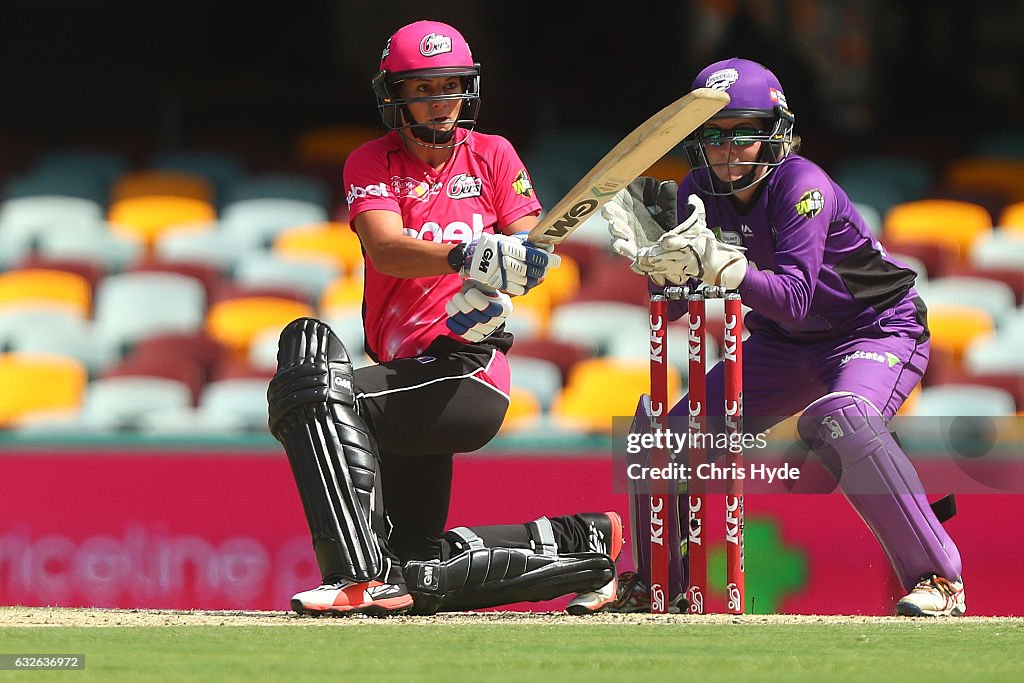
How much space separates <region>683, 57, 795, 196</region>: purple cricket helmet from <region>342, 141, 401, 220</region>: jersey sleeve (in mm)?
911

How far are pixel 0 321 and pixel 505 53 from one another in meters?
3.59

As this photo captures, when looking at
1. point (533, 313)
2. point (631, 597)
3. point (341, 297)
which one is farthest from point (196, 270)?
point (631, 597)

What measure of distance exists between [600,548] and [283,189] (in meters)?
4.91

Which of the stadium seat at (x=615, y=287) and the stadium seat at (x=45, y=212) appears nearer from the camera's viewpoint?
the stadium seat at (x=615, y=287)

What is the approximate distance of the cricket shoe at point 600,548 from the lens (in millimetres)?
4766

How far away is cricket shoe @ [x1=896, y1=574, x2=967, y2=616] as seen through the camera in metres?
4.55

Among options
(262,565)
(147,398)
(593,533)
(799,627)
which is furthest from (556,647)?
(147,398)

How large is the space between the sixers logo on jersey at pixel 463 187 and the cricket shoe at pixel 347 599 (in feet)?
3.56

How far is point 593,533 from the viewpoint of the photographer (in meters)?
4.86

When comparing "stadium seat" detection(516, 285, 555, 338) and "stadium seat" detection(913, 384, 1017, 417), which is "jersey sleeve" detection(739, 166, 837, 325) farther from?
"stadium seat" detection(516, 285, 555, 338)

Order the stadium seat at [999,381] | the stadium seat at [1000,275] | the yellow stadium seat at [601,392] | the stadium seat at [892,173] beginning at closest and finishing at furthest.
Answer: the yellow stadium seat at [601,392] < the stadium seat at [999,381] < the stadium seat at [1000,275] < the stadium seat at [892,173]

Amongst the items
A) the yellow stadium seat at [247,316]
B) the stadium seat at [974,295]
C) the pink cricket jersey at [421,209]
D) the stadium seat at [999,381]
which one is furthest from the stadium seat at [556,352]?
the pink cricket jersey at [421,209]

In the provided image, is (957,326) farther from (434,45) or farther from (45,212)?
(45,212)

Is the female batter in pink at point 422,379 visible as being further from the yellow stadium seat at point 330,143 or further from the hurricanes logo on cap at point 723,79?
the yellow stadium seat at point 330,143
